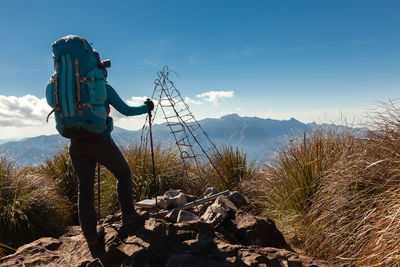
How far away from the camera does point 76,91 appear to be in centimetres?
272

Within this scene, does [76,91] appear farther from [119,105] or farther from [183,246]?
[183,246]

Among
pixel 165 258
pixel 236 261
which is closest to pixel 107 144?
pixel 165 258

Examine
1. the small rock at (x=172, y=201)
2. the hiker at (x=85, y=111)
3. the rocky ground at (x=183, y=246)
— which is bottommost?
the rocky ground at (x=183, y=246)

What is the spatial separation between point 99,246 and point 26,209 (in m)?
2.47

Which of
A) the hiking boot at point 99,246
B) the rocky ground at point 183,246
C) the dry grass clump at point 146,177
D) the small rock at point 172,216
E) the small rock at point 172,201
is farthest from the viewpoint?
the dry grass clump at point 146,177

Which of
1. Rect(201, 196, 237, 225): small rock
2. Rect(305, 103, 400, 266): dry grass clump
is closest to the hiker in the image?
Rect(201, 196, 237, 225): small rock

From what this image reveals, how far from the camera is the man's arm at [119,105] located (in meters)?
3.14

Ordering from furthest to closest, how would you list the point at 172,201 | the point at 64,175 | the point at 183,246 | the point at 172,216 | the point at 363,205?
the point at 64,175
the point at 172,201
the point at 172,216
the point at 363,205
the point at 183,246

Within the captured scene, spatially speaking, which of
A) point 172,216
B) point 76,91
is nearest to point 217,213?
point 172,216

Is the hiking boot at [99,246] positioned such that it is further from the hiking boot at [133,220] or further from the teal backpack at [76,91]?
the teal backpack at [76,91]

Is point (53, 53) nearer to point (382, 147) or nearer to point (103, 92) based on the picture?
point (103, 92)

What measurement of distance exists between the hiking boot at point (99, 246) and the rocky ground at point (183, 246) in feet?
0.18

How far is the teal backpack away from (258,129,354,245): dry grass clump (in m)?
3.14

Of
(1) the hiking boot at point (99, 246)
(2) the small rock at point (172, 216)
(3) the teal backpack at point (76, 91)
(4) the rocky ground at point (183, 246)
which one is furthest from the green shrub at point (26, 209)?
(3) the teal backpack at point (76, 91)
